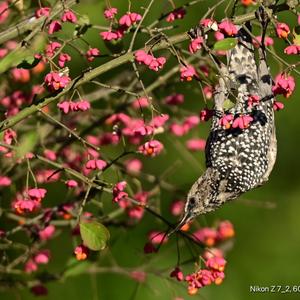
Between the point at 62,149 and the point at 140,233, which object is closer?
the point at 62,149

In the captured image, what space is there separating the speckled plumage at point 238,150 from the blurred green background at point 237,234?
1558 millimetres

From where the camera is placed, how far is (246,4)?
3037mm

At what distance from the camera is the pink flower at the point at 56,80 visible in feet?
8.33

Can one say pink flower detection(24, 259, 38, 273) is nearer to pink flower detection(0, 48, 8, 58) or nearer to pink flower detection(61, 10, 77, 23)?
pink flower detection(0, 48, 8, 58)

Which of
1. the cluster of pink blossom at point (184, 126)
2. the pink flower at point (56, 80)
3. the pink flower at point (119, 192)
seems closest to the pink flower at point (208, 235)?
the cluster of pink blossom at point (184, 126)

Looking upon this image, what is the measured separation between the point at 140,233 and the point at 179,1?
1553 millimetres

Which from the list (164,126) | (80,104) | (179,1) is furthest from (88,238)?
(179,1)

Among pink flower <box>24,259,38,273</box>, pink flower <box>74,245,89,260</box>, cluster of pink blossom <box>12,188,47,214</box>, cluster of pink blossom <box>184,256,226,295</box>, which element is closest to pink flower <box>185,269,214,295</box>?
cluster of pink blossom <box>184,256,226,295</box>

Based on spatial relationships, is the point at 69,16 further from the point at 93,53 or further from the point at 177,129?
the point at 177,129

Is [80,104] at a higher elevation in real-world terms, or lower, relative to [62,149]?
higher

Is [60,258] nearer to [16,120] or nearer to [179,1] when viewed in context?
[179,1]

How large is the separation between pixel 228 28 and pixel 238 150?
1014 millimetres

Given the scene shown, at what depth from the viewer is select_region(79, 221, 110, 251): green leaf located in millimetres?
2654

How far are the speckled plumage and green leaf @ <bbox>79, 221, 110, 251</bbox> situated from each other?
789 millimetres
